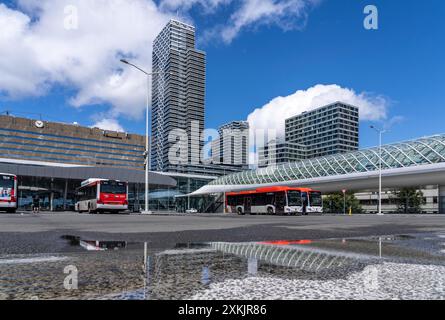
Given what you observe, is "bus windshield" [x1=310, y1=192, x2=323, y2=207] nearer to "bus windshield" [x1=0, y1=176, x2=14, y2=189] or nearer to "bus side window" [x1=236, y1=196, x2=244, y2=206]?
"bus side window" [x1=236, y1=196, x2=244, y2=206]

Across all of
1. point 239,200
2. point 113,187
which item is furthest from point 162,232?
point 239,200

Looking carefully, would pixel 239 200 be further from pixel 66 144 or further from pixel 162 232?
pixel 66 144

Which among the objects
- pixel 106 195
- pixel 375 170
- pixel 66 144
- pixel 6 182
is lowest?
pixel 106 195

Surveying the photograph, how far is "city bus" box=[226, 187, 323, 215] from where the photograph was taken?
3569cm

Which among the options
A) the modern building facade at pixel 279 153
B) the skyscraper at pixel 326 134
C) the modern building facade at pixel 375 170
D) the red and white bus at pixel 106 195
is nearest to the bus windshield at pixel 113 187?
the red and white bus at pixel 106 195

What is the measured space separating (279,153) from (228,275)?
152 metres

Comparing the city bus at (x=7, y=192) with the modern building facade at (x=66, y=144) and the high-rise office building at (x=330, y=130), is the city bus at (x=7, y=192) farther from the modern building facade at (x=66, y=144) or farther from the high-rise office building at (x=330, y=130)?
the high-rise office building at (x=330, y=130)

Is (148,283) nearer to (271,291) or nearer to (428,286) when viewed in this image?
(271,291)

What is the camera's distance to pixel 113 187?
30.5m

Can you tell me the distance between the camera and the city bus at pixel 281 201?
35688 mm

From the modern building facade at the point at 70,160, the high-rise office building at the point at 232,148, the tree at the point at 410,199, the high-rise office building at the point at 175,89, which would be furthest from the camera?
the high-rise office building at the point at 175,89

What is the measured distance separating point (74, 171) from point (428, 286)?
55730mm

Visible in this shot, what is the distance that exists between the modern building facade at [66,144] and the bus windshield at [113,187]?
394ft
